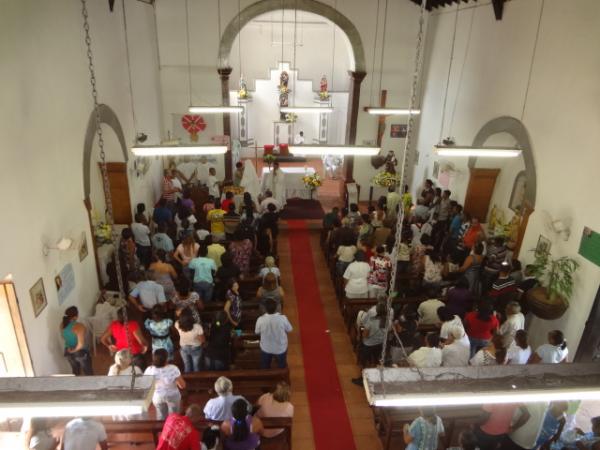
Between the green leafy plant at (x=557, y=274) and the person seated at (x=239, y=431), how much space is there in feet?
14.4

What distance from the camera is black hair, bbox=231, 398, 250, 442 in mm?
4043

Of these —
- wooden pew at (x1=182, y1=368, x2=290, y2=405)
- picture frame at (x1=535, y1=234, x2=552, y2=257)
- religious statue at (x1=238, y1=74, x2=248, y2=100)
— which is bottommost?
wooden pew at (x1=182, y1=368, x2=290, y2=405)

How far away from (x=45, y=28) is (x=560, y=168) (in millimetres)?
7006

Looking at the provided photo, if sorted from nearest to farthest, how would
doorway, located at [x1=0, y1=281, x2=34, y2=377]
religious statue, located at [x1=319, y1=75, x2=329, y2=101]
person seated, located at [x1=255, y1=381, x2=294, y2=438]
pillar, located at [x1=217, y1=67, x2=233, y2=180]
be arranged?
person seated, located at [x1=255, y1=381, x2=294, y2=438], doorway, located at [x1=0, y1=281, x2=34, y2=377], pillar, located at [x1=217, y1=67, x2=233, y2=180], religious statue, located at [x1=319, y1=75, x2=329, y2=101]

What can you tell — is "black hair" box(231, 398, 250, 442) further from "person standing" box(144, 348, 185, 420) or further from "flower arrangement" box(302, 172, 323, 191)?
"flower arrangement" box(302, 172, 323, 191)

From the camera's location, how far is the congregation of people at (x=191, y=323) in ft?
13.8

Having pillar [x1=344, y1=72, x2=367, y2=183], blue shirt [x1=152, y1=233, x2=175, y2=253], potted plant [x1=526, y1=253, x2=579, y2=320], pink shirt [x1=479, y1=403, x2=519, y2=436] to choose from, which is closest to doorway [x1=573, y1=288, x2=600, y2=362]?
potted plant [x1=526, y1=253, x2=579, y2=320]

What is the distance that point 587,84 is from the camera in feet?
20.4

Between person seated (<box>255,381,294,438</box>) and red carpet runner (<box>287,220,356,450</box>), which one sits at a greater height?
person seated (<box>255,381,294,438</box>)

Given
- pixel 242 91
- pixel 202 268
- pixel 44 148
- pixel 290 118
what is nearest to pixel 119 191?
pixel 202 268

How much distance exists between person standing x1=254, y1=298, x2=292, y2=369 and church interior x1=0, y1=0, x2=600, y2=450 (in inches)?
0.9

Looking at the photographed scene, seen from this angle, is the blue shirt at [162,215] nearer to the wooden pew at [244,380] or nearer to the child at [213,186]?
the child at [213,186]

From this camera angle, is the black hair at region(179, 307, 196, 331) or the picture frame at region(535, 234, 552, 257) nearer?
the black hair at region(179, 307, 196, 331)

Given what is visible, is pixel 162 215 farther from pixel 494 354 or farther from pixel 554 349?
pixel 554 349
